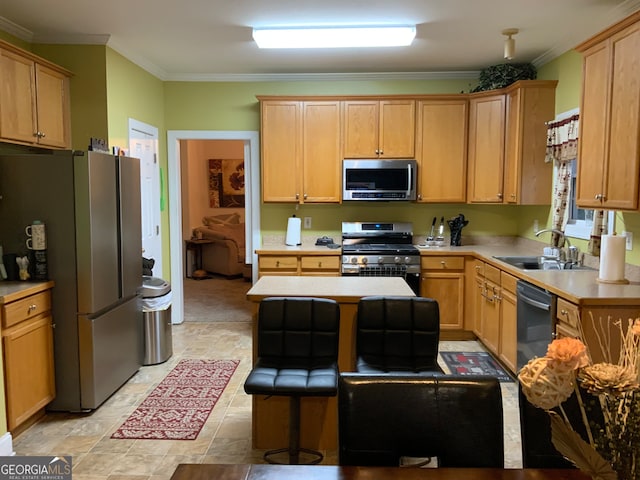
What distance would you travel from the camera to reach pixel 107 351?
3369 millimetres

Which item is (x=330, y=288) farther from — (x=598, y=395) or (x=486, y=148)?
(x=486, y=148)

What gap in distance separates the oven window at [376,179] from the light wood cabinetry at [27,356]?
9.37ft

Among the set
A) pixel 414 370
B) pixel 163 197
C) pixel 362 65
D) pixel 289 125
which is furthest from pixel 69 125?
pixel 414 370

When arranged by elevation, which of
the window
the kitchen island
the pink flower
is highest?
the window

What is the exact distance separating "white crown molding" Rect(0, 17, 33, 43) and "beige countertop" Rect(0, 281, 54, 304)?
1.88 metres

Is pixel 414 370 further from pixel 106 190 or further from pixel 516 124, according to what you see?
pixel 516 124

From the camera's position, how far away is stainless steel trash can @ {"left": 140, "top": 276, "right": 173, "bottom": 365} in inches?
158

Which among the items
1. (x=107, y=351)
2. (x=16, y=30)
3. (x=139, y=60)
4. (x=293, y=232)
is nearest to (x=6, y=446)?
(x=107, y=351)

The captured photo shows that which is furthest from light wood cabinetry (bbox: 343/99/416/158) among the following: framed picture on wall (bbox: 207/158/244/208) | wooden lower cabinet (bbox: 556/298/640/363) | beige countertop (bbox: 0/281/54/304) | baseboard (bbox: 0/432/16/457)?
framed picture on wall (bbox: 207/158/244/208)

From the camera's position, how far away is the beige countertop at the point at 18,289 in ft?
9.00

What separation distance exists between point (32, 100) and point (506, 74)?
390cm

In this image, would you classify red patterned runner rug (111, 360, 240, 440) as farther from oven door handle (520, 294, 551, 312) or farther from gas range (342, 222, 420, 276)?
oven door handle (520, 294, 551, 312)

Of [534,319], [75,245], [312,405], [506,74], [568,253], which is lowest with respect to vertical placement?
[312,405]

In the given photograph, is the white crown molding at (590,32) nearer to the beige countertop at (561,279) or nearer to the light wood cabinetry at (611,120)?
the light wood cabinetry at (611,120)
